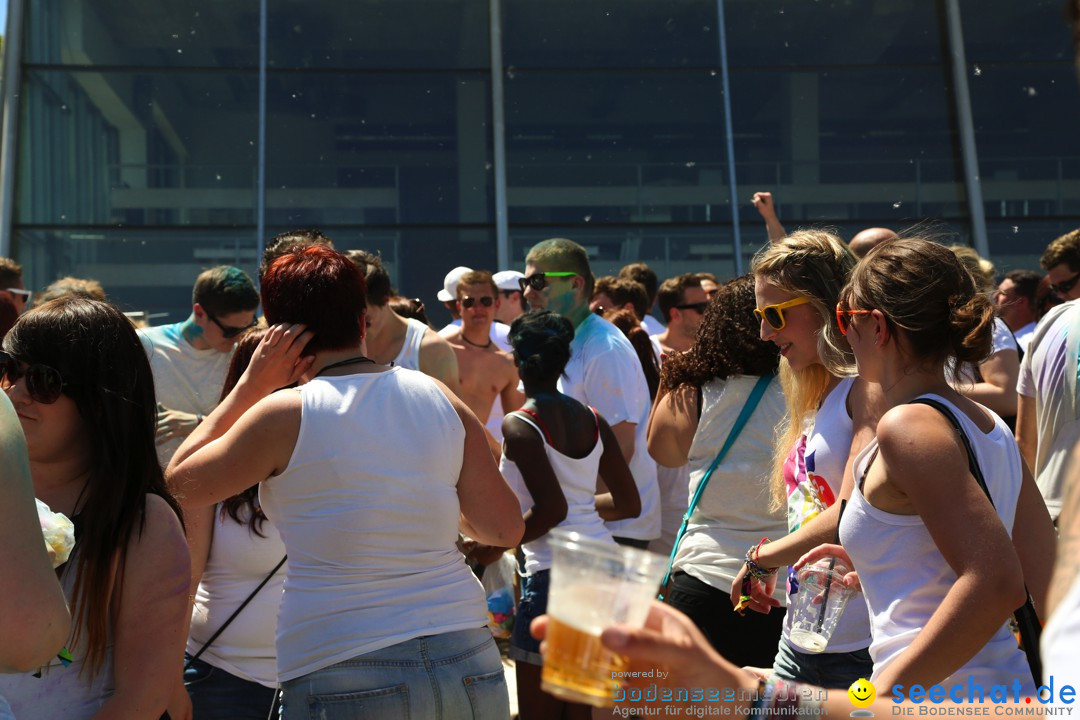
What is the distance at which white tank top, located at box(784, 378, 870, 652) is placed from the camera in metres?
2.77

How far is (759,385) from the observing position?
3826 mm

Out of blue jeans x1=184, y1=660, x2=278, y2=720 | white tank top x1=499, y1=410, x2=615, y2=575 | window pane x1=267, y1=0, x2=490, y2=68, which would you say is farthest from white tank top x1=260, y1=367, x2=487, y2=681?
window pane x1=267, y1=0, x2=490, y2=68

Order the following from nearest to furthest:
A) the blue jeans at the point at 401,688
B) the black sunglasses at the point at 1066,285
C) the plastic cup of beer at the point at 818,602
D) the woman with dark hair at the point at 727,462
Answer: the blue jeans at the point at 401,688 < the plastic cup of beer at the point at 818,602 < the woman with dark hair at the point at 727,462 < the black sunglasses at the point at 1066,285

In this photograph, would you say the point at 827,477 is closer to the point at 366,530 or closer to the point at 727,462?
the point at 727,462

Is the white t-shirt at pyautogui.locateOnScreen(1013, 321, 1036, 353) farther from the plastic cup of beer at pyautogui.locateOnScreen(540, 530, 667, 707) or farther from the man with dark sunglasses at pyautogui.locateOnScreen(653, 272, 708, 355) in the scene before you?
the plastic cup of beer at pyautogui.locateOnScreen(540, 530, 667, 707)

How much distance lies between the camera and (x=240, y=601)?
3.21 metres

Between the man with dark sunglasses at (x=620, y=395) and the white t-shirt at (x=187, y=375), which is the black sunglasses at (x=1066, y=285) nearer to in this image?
the man with dark sunglasses at (x=620, y=395)

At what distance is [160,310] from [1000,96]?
8557 millimetres

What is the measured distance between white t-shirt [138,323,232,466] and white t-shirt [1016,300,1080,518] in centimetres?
349

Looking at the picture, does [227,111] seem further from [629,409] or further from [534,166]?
[629,409]

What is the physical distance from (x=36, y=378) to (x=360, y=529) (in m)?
0.77

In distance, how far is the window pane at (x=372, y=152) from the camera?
10828 millimetres

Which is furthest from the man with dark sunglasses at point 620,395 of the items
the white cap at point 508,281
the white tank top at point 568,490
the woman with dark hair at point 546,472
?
the white cap at point 508,281

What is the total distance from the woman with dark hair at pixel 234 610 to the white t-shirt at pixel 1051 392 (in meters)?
2.86
